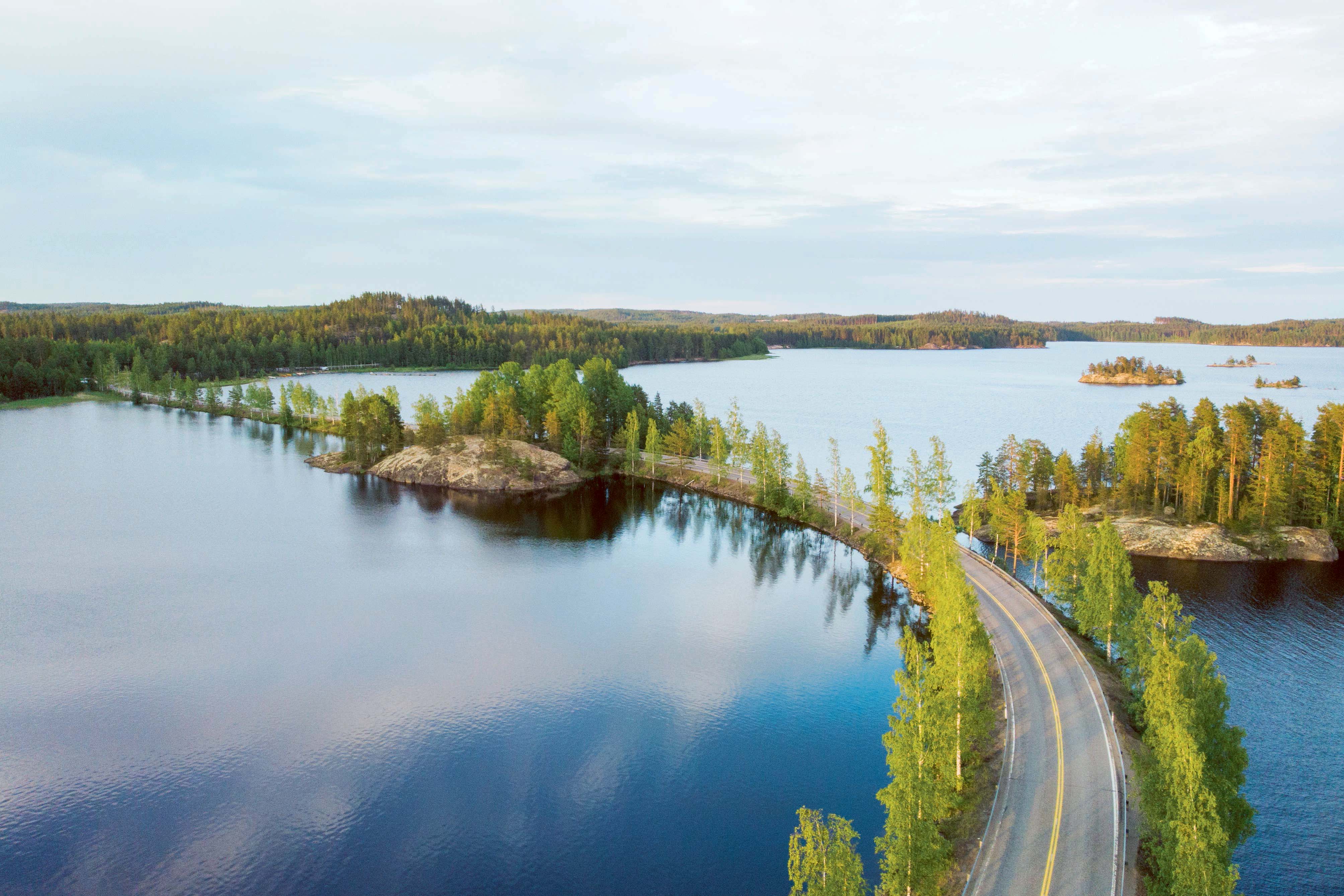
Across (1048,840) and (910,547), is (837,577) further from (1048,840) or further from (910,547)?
(1048,840)

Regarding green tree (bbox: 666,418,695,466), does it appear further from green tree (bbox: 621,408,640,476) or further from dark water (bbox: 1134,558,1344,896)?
dark water (bbox: 1134,558,1344,896)

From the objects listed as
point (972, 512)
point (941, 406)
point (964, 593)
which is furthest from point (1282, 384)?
point (964, 593)

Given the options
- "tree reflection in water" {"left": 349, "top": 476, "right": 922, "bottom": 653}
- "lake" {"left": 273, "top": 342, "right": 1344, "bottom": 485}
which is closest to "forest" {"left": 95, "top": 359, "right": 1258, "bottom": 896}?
"tree reflection in water" {"left": 349, "top": 476, "right": 922, "bottom": 653}

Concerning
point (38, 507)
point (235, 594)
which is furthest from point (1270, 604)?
point (38, 507)

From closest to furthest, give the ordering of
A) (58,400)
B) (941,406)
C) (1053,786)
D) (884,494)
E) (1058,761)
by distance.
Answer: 1. (1053,786)
2. (1058,761)
3. (884,494)
4. (941,406)
5. (58,400)

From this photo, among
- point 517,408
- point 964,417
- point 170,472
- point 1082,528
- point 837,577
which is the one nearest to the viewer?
point 1082,528

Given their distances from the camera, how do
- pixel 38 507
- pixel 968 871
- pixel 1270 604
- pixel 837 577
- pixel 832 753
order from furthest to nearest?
pixel 38 507, pixel 837 577, pixel 1270 604, pixel 832 753, pixel 968 871

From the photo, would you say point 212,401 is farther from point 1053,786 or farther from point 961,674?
point 1053,786

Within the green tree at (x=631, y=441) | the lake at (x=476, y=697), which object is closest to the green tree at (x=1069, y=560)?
the lake at (x=476, y=697)
